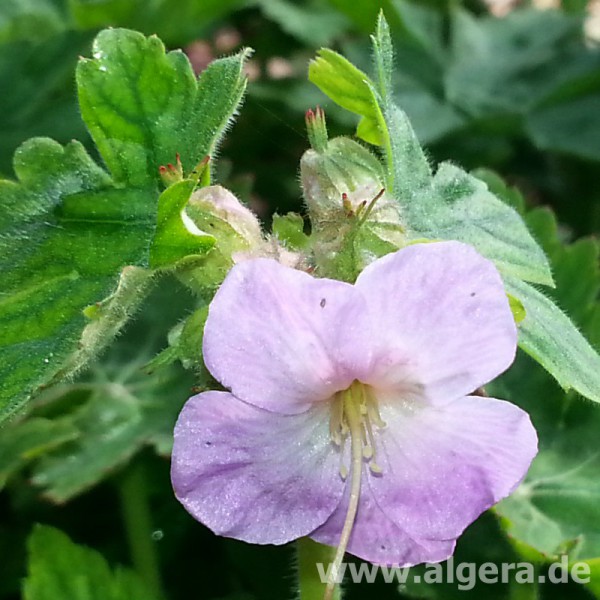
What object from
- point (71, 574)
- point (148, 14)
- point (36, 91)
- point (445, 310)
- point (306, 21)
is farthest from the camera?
point (306, 21)

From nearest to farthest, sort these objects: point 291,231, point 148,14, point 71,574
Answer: point 291,231 < point 71,574 < point 148,14

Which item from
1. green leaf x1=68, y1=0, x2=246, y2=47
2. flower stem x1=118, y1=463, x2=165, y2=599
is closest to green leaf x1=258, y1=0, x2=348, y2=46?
green leaf x1=68, y1=0, x2=246, y2=47

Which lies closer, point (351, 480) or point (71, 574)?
point (351, 480)

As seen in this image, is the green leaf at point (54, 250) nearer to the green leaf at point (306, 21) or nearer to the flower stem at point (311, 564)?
the flower stem at point (311, 564)

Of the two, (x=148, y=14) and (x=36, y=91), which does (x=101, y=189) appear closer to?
(x=36, y=91)

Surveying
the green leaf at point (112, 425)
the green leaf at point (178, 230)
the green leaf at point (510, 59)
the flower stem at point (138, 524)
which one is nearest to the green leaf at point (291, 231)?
the green leaf at point (178, 230)

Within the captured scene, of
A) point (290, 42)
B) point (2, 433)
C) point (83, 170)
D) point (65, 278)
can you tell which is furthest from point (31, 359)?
point (290, 42)

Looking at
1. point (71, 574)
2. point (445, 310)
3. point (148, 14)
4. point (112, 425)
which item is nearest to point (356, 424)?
point (445, 310)
